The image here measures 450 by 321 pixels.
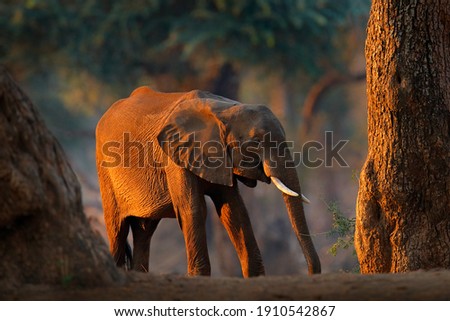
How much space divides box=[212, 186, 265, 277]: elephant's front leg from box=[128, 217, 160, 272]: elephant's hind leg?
1.45 metres

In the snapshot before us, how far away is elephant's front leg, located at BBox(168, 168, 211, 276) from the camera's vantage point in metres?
11.0

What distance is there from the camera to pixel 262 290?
7285 millimetres

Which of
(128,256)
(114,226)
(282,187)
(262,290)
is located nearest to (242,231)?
(282,187)

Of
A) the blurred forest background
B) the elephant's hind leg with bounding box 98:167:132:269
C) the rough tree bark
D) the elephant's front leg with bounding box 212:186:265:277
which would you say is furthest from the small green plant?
the blurred forest background

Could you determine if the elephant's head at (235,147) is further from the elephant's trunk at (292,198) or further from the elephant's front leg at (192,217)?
the elephant's front leg at (192,217)

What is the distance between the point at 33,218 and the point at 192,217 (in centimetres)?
380

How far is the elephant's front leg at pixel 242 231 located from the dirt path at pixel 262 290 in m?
3.36

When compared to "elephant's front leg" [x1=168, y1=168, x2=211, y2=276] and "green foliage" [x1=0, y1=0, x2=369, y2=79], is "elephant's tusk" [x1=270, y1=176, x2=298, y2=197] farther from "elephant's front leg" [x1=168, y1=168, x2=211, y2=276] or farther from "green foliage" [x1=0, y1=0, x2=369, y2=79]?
"green foliage" [x1=0, y1=0, x2=369, y2=79]

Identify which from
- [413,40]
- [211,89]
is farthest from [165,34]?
[413,40]

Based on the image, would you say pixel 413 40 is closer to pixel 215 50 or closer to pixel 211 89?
pixel 215 50

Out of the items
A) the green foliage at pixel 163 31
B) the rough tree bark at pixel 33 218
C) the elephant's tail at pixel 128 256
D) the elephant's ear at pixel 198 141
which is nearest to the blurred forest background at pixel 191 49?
the green foliage at pixel 163 31

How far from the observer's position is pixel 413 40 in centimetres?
934

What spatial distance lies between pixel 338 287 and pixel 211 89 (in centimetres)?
1735

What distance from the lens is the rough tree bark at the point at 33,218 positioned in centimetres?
716
